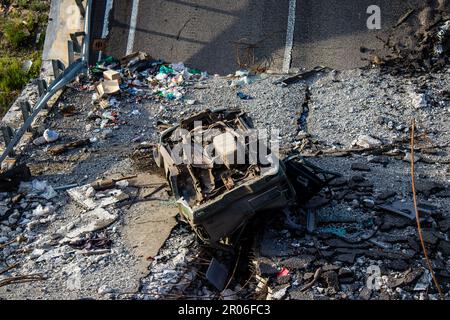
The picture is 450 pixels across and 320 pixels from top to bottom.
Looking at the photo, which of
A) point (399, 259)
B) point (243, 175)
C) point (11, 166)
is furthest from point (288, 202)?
point (11, 166)

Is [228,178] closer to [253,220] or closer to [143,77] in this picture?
[253,220]

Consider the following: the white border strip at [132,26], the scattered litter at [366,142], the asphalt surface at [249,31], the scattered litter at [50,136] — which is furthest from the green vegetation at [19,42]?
the scattered litter at [366,142]

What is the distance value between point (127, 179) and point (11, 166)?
207 cm

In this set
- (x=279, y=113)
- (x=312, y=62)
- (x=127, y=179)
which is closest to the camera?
(x=127, y=179)

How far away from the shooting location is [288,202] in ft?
24.7

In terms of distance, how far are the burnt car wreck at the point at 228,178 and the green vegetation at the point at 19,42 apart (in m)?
5.81

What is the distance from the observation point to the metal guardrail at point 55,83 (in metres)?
9.95

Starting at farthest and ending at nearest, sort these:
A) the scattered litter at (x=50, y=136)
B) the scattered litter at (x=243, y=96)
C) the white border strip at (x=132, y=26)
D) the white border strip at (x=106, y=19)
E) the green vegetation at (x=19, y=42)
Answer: the green vegetation at (x=19, y=42)
the white border strip at (x=106, y=19)
the white border strip at (x=132, y=26)
the scattered litter at (x=243, y=96)
the scattered litter at (x=50, y=136)

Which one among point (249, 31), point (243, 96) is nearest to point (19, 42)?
point (249, 31)

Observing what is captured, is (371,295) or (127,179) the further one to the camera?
(127,179)

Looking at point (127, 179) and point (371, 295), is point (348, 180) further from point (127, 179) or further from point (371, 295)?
point (127, 179)

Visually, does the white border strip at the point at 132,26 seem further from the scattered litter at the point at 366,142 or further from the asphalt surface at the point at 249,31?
the scattered litter at the point at 366,142

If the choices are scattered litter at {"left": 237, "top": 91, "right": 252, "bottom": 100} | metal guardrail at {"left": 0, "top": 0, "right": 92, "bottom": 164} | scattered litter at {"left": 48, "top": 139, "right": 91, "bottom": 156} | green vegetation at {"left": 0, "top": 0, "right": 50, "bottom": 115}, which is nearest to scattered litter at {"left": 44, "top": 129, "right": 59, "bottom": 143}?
scattered litter at {"left": 48, "top": 139, "right": 91, "bottom": 156}

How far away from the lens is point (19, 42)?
1399cm
